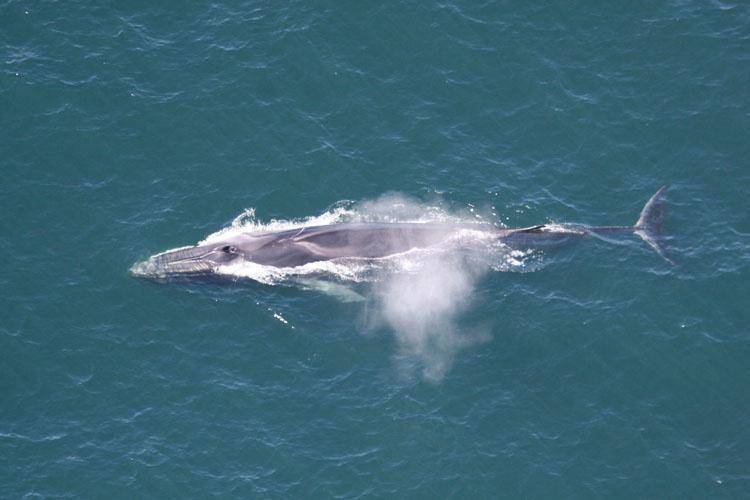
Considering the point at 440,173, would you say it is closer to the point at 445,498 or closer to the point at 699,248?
the point at 699,248

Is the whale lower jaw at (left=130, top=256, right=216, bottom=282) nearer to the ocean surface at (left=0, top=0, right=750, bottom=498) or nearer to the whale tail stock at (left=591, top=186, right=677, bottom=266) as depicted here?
the ocean surface at (left=0, top=0, right=750, bottom=498)

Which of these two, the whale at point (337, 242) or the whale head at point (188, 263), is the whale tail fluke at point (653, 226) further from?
the whale head at point (188, 263)

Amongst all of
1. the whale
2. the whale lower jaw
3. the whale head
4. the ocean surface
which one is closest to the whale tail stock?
the whale

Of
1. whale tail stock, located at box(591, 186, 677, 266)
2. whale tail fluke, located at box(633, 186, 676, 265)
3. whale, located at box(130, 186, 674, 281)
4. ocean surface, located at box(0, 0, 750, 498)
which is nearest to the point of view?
ocean surface, located at box(0, 0, 750, 498)

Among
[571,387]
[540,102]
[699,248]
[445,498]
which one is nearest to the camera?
[445,498]

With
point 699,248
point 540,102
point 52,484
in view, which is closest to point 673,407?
point 699,248

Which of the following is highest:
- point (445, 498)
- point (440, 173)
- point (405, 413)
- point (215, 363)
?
point (440, 173)

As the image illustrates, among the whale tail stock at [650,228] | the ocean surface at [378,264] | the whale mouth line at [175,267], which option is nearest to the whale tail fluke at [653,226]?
the whale tail stock at [650,228]
